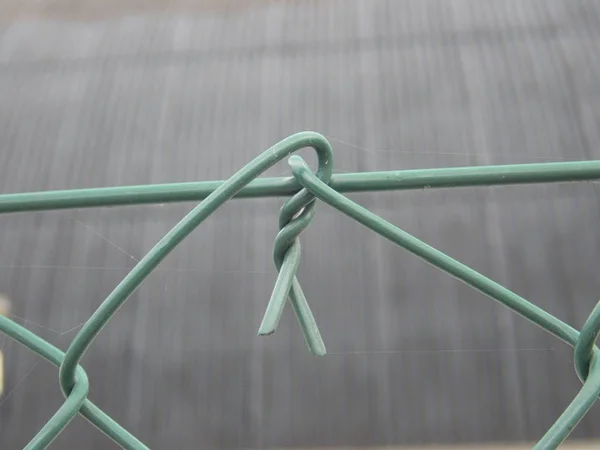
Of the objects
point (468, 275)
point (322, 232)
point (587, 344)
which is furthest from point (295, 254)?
point (322, 232)

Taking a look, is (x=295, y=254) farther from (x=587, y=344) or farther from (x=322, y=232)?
(x=322, y=232)

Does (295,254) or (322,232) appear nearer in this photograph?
(295,254)

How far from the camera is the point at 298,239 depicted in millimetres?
679

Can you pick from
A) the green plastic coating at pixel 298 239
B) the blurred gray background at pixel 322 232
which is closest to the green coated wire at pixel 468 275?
the green plastic coating at pixel 298 239

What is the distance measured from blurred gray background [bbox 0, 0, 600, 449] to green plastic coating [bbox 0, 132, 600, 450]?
3.13 ft

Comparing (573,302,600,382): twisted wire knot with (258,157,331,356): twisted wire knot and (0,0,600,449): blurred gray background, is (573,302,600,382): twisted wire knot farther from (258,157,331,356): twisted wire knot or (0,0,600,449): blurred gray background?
(0,0,600,449): blurred gray background

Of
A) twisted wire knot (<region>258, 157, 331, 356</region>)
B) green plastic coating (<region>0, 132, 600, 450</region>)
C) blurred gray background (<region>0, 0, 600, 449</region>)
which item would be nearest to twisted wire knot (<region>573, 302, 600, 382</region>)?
green plastic coating (<region>0, 132, 600, 450</region>)

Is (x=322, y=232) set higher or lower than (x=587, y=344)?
higher

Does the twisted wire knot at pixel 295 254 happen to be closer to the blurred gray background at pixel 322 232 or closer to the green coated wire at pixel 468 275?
the green coated wire at pixel 468 275

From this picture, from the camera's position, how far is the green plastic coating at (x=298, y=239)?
618 millimetres

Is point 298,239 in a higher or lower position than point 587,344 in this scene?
higher

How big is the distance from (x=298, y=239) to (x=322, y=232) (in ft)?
3.49

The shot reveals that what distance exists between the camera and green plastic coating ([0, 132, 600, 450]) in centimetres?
62

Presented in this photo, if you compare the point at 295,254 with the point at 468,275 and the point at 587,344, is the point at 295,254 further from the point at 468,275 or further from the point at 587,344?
the point at 587,344
